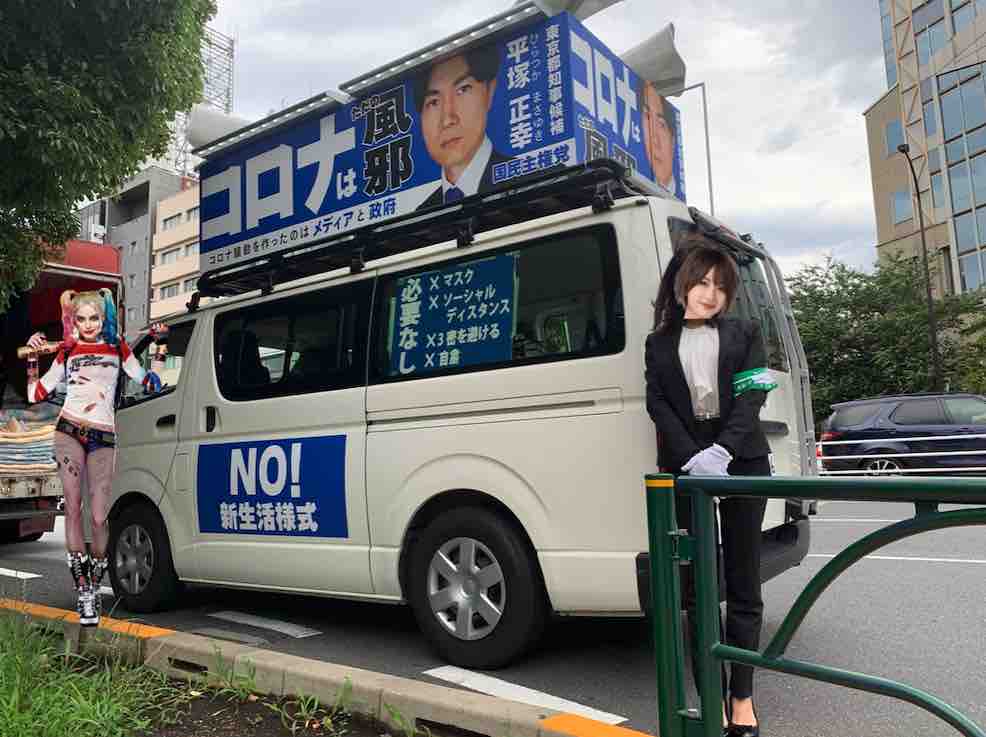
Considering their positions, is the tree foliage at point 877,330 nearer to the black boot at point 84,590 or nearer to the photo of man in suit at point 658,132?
the photo of man in suit at point 658,132

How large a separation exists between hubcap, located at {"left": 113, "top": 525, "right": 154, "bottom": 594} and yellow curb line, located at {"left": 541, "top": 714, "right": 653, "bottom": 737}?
3.47m

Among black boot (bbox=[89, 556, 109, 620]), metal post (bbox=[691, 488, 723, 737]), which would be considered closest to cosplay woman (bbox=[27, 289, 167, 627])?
black boot (bbox=[89, 556, 109, 620])

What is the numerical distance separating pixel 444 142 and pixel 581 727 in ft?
11.7

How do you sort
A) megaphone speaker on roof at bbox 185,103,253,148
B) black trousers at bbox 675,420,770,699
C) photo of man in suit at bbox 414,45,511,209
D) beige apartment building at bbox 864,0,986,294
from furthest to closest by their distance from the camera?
beige apartment building at bbox 864,0,986,294
megaphone speaker on roof at bbox 185,103,253,148
photo of man in suit at bbox 414,45,511,209
black trousers at bbox 675,420,770,699

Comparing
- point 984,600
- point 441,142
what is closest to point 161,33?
point 441,142

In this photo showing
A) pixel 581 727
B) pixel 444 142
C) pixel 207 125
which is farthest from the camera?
pixel 207 125

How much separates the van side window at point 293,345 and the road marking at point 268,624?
1366mm

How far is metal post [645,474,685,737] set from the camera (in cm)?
209

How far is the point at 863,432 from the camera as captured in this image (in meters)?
13.6

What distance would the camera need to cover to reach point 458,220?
414 cm

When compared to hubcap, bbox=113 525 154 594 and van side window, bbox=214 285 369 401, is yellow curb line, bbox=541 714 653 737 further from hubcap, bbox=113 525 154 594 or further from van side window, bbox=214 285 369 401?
hubcap, bbox=113 525 154 594

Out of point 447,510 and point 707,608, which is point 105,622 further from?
point 707,608

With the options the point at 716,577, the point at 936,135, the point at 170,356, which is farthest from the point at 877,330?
the point at 716,577

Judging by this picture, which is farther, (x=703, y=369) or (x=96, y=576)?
(x=96, y=576)
